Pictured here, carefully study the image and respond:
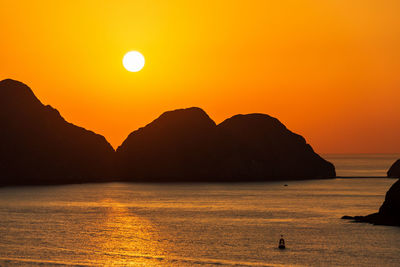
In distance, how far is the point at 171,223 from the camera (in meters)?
121

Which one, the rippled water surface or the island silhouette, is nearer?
the rippled water surface

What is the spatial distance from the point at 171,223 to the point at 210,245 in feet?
98.6

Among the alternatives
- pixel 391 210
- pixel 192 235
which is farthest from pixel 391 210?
→ pixel 192 235

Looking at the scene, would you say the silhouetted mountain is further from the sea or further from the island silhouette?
the sea

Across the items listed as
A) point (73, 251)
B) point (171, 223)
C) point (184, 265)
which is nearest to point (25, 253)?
point (73, 251)

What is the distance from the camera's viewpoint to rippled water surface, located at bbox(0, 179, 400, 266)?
81.8 metres

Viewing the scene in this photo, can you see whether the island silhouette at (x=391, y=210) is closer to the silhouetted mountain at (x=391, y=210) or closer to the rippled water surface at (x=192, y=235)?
the silhouetted mountain at (x=391, y=210)

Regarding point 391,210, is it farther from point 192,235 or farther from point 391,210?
point 192,235

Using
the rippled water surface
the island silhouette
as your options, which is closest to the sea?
the rippled water surface

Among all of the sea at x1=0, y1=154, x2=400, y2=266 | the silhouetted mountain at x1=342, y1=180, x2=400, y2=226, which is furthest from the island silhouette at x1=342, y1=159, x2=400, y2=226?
the sea at x1=0, y1=154, x2=400, y2=266

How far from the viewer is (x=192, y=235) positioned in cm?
10300

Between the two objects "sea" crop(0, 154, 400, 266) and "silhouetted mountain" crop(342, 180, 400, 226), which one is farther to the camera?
"silhouetted mountain" crop(342, 180, 400, 226)

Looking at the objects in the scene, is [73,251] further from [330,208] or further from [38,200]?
[38,200]

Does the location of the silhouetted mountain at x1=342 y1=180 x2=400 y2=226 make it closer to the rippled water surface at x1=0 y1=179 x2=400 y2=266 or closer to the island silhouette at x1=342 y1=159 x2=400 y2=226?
the island silhouette at x1=342 y1=159 x2=400 y2=226
